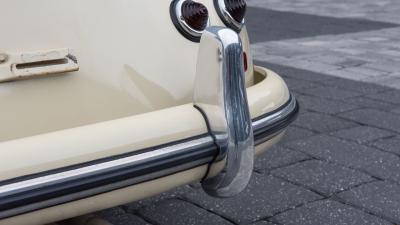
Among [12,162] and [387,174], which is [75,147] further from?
[387,174]

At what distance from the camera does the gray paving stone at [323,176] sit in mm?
3426

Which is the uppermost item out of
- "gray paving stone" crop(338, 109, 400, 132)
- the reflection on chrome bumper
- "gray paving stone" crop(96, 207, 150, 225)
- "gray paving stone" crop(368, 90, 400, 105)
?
the reflection on chrome bumper

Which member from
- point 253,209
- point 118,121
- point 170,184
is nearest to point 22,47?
point 118,121

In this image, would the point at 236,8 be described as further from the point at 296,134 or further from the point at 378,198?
the point at 296,134

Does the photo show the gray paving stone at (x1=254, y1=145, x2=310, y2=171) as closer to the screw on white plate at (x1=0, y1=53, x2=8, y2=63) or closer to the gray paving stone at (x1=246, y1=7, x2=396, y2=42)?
the screw on white plate at (x1=0, y1=53, x2=8, y2=63)

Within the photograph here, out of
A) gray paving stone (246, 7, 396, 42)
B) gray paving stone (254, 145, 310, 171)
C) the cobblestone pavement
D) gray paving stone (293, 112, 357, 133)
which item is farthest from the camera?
gray paving stone (246, 7, 396, 42)

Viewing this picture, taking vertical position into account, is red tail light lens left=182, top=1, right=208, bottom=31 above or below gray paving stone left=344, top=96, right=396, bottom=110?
above

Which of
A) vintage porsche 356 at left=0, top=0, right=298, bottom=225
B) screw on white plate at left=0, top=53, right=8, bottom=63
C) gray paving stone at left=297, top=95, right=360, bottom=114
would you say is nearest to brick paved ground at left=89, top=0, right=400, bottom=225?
gray paving stone at left=297, top=95, right=360, bottom=114

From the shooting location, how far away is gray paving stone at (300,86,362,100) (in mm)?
5160

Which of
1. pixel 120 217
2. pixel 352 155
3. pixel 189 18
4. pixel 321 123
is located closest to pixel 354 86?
pixel 321 123

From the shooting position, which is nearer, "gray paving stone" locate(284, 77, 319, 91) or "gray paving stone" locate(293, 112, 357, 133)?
"gray paving stone" locate(293, 112, 357, 133)

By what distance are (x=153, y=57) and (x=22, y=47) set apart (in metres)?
0.42

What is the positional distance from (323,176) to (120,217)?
1054 millimetres

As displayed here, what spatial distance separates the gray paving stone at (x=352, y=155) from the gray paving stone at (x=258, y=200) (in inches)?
18.0
